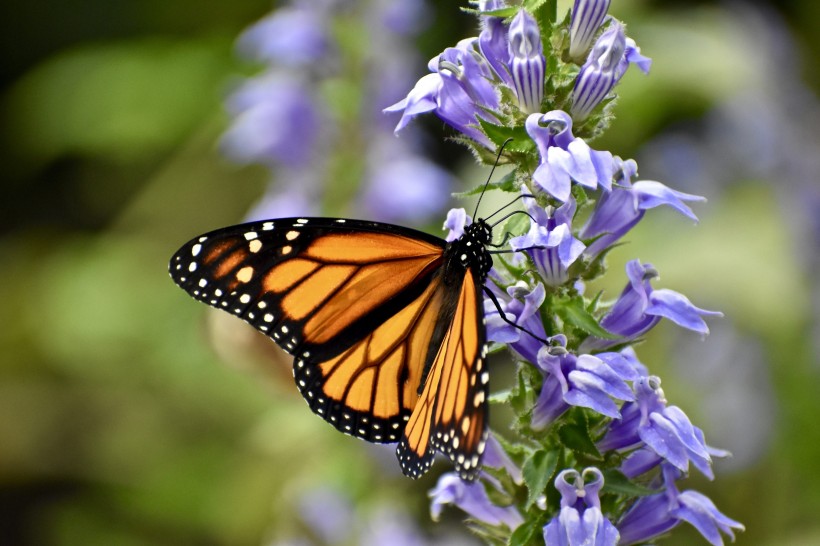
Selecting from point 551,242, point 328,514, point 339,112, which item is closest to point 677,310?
point 551,242

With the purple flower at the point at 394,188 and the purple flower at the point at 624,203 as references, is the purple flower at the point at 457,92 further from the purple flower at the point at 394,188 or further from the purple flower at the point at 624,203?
the purple flower at the point at 394,188

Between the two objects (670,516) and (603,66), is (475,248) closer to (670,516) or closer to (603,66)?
(603,66)

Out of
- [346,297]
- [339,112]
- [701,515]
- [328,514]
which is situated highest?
[339,112]

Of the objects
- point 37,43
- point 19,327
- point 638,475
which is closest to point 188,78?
point 19,327

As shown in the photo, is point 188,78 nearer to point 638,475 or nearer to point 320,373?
point 320,373

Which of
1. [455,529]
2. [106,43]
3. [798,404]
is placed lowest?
[455,529]

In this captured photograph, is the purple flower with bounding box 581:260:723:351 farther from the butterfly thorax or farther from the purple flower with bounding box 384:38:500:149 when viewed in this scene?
the purple flower with bounding box 384:38:500:149

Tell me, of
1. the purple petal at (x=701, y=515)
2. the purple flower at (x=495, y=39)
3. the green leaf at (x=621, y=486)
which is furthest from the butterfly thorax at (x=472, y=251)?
the purple petal at (x=701, y=515)
